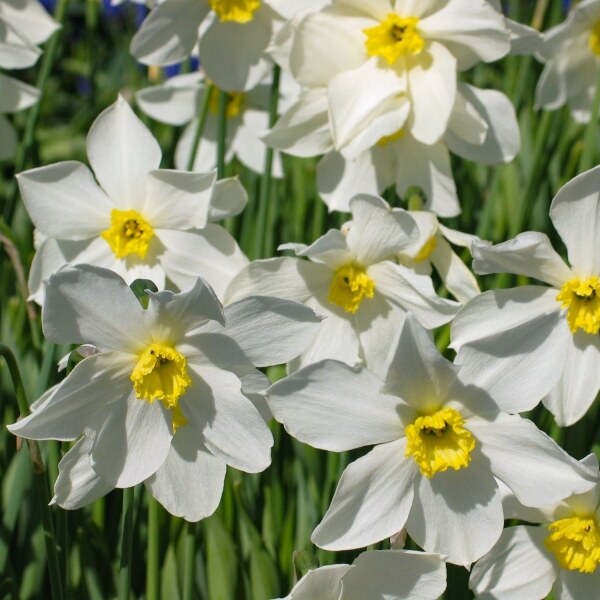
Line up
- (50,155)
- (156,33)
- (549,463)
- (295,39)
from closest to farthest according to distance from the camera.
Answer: (549,463) < (295,39) < (156,33) < (50,155)

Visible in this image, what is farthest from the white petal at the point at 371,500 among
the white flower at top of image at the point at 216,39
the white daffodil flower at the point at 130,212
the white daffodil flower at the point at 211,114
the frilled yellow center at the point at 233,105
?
the frilled yellow center at the point at 233,105

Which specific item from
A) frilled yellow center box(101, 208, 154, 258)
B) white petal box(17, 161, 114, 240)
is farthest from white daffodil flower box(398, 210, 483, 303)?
white petal box(17, 161, 114, 240)

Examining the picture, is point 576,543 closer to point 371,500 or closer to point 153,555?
point 371,500

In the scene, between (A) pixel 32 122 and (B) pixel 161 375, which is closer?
(B) pixel 161 375

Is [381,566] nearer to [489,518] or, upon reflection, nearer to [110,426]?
[489,518]

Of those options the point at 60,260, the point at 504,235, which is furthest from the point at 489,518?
the point at 504,235

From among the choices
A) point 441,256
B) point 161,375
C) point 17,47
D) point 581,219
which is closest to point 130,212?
point 161,375
